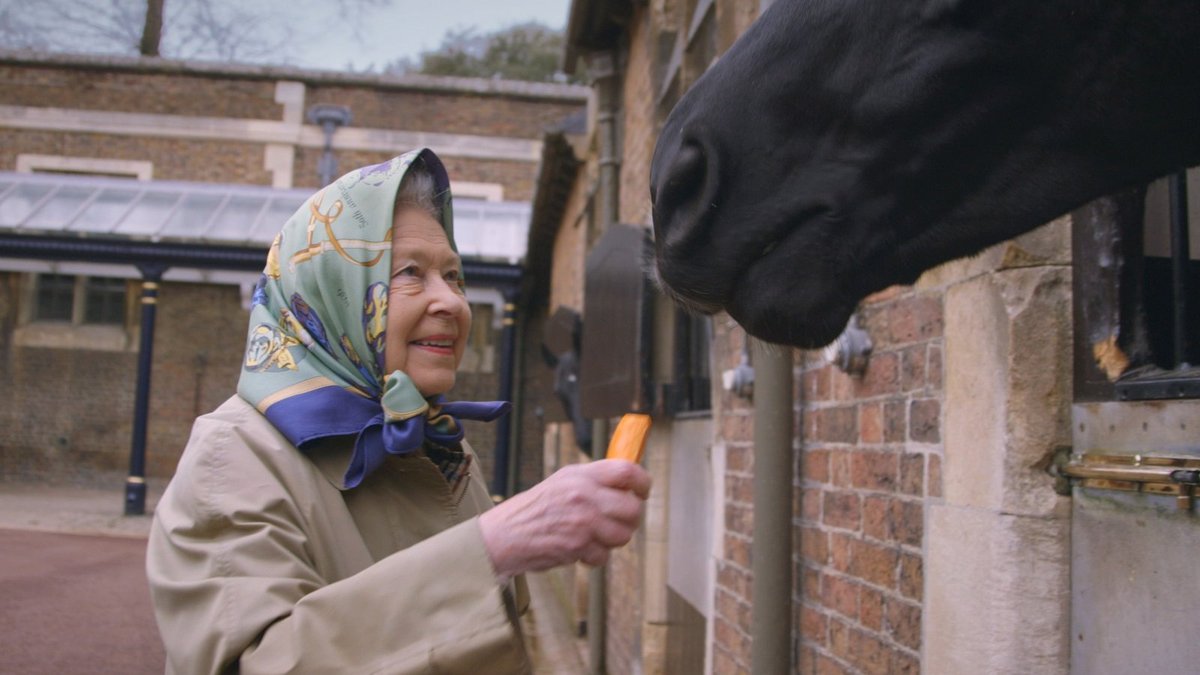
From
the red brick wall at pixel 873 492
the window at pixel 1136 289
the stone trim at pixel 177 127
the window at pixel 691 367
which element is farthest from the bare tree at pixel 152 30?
the window at pixel 1136 289

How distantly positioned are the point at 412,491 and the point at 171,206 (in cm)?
1434

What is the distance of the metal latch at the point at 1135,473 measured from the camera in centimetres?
147

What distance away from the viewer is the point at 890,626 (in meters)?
2.22

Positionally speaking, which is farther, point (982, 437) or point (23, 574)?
point (23, 574)

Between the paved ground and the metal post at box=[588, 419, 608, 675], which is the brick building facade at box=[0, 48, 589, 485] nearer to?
the paved ground

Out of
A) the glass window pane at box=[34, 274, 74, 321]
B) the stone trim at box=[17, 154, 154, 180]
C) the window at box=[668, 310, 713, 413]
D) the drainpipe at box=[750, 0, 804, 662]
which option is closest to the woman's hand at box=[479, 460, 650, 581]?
the drainpipe at box=[750, 0, 804, 662]

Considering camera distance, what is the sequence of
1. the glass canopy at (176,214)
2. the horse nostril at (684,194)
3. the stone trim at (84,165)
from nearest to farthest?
1. the horse nostril at (684,194)
2. the glass canopy at (176,214)
3. the stone trim at (84,165)

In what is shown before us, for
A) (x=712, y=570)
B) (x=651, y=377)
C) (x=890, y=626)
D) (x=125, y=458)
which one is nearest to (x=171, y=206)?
(x=125, y=458)

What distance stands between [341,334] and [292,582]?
452mm

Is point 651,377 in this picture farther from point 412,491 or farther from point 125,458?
point 125,458

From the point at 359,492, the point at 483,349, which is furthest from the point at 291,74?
the point at 359,492

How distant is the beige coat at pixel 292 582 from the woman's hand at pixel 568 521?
1.3 inches

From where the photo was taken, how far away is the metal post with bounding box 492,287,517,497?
1201cm

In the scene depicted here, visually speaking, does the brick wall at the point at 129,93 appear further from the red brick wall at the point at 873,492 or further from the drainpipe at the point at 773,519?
the red brick wall at the point at 873,492
